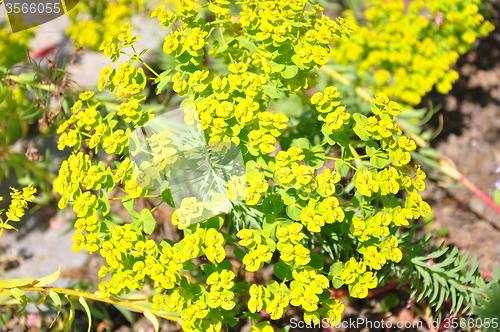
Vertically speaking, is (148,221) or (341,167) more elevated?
(341,167)

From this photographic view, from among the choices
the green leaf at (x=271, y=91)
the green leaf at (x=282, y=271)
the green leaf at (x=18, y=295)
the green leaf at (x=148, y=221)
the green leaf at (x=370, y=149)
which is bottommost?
the green leaf at (x=18, y=295)

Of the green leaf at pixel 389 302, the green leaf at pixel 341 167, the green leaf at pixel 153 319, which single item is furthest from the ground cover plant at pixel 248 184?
the green leaf at pixel 389 302

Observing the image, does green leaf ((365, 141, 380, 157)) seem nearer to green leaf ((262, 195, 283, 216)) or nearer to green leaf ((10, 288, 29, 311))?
green leaf ((262, 195, 283, 216))

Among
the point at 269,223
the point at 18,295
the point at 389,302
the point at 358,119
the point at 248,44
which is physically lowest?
the point at 389,302

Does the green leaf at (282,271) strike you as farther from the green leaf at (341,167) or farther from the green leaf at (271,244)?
the green leaf at (341,167)

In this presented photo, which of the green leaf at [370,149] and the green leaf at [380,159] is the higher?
the green leaf at [370,149]

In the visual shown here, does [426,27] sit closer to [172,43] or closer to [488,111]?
[488,111]

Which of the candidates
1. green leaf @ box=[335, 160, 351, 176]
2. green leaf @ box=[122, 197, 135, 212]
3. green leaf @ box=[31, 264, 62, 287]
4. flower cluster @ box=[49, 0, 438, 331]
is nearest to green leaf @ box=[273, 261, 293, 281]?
flower cluster @ box=[49, 0, 438, 331]

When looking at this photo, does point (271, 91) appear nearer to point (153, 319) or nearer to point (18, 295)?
point (153, 319)

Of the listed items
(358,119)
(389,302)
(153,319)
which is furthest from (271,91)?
(389,302)
